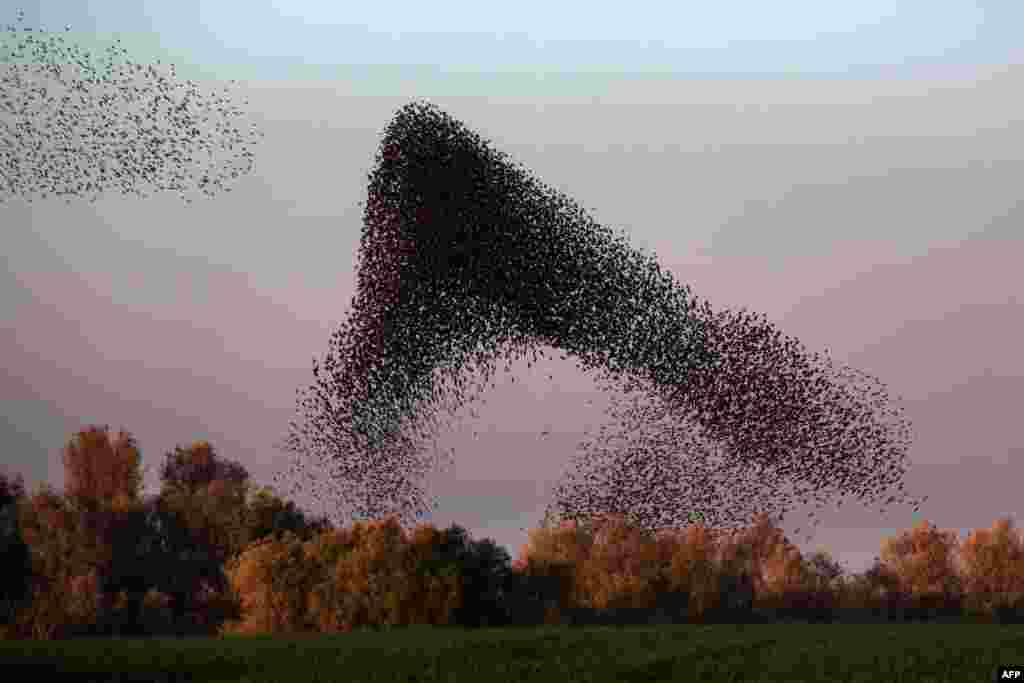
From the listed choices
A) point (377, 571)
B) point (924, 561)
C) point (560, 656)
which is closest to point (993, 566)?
point (924, 561)

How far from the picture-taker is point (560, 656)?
26.6m

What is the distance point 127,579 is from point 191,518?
131 inches

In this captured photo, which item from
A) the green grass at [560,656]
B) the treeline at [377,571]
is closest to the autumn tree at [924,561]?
the treeline at [377,571]

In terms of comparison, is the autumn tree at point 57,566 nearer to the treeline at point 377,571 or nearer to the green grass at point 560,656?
the treeline at point 377,571

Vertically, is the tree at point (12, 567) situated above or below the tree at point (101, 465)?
below

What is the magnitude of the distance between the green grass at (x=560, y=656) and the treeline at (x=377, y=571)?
9.65 m

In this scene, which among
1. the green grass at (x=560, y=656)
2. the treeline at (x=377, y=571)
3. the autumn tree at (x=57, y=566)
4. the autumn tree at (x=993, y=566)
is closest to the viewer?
the green grass at (x=560, y=656)

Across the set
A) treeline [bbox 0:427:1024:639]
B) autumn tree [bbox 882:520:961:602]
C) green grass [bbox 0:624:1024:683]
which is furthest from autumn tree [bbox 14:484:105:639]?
autumn tree [bbox 882:520:961:602]

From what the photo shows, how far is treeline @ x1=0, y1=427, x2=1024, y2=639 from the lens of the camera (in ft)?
139

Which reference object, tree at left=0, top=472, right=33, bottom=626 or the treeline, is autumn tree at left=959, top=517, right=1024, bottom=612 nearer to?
the treeline

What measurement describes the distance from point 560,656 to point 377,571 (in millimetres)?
15955

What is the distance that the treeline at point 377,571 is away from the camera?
1662 inches

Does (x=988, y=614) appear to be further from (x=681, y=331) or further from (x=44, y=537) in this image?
(x=44, y=537)

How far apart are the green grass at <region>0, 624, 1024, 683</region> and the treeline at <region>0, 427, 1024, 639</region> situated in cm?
965
